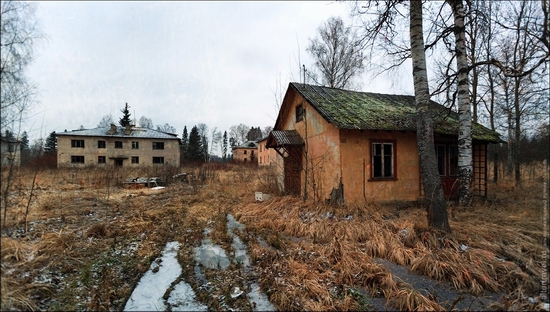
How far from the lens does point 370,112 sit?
10.6 metres

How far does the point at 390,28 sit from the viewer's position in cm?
697

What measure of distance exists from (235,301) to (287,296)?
758 millimetres

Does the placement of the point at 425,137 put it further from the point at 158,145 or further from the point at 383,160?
the point at 158,145

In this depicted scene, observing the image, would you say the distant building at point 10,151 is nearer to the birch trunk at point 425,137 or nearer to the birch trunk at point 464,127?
the birch trunk at point 425,137

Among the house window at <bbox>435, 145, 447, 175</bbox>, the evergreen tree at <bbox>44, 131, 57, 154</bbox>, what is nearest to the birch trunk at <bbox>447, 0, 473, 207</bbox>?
the house window at <bbox>435, 145, 447, 175</bbox>

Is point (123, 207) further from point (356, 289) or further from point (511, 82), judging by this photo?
point (511, 82)

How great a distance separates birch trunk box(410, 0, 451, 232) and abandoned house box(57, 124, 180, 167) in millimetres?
36366

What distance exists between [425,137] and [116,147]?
136ft

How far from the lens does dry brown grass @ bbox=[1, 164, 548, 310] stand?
3.52m

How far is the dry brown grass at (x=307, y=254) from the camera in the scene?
139 inches

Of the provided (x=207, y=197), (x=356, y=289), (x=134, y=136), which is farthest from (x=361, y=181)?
(x=134, y=136)

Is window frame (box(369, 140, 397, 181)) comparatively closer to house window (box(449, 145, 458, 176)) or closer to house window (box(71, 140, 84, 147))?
house window (box(449, 145, 458, 176))

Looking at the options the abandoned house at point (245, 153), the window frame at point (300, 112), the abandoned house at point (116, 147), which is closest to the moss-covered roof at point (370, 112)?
the window frame at point (300, 112)

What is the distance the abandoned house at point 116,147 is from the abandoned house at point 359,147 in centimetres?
3040
